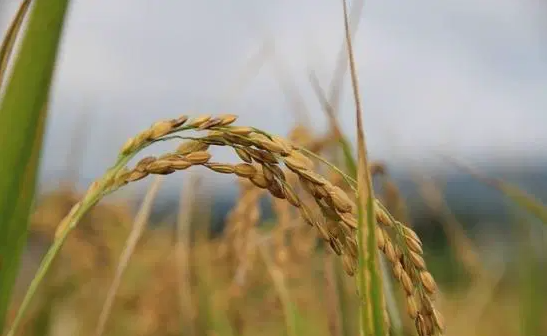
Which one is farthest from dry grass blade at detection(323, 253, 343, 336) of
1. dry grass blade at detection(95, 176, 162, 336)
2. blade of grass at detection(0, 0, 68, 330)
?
blade of grass at detection(0, 0, 68, 330)

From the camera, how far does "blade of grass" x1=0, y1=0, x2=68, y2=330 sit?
0.62 metres

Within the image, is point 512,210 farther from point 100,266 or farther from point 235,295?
point 100,266

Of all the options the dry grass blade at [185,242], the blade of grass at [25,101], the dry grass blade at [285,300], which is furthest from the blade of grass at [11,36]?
the dry grass blade at [185,242]

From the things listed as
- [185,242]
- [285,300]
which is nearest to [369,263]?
[285,300]

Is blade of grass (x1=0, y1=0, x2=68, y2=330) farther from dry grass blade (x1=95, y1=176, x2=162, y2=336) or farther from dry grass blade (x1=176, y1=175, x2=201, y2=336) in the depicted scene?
dry grass blade (x1=176, y1=175, x2=201, y2=336)

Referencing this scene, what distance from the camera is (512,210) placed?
141 cm

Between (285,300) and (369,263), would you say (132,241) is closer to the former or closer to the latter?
(285,300)

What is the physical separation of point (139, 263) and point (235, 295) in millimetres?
1458

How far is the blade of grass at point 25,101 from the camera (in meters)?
0.62

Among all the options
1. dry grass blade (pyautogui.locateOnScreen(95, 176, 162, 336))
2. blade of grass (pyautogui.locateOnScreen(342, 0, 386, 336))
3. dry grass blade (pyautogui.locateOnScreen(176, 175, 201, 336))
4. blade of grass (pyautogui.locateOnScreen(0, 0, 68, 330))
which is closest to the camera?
blade of grass (pyautogui.locateOnScreen(342, 0, 386, 336))

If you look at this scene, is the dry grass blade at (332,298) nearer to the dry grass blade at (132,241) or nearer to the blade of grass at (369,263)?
the dry grass blade at (132,241)

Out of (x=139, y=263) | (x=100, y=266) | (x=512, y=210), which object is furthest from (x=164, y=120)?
(x=139, y=263)

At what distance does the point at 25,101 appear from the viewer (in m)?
0.63

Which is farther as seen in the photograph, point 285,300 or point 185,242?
point 185,242
